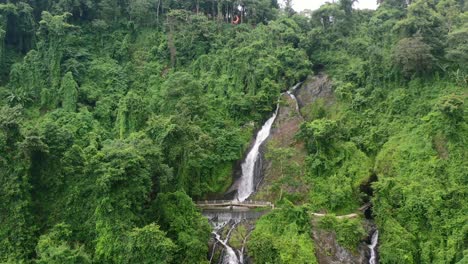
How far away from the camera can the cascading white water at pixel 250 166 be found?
35.1 metres

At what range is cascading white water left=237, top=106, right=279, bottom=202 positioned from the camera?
35125 mm

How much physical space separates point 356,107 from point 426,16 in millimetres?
9888

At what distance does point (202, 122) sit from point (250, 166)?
A: 5730 millimetres

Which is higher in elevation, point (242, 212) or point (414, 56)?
point (414, 56)

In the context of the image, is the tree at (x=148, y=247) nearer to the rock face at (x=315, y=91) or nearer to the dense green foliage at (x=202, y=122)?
the dense green foliage at (x=202, y=122)

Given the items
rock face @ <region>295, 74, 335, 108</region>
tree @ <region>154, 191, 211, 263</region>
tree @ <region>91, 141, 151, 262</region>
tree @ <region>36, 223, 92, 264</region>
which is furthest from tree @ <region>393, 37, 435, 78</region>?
tree @ <region>36, 223, 92, 264</region>

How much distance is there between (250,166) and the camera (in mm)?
37188

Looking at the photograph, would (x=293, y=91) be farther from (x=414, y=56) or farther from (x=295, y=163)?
(x=295, y=163)

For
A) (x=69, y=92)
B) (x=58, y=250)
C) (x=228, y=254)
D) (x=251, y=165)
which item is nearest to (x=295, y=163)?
(x=251, y=165)

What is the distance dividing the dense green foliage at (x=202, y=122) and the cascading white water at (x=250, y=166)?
1189 millimetres

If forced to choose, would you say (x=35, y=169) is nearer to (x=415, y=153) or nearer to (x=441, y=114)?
(x=415, y=153)

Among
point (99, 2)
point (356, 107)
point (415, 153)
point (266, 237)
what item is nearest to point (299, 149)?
point (356, 107)

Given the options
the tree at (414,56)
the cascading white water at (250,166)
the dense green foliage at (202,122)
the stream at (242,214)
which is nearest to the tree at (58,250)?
the dense green foliage at (202,122)

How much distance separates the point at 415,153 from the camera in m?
31.0
